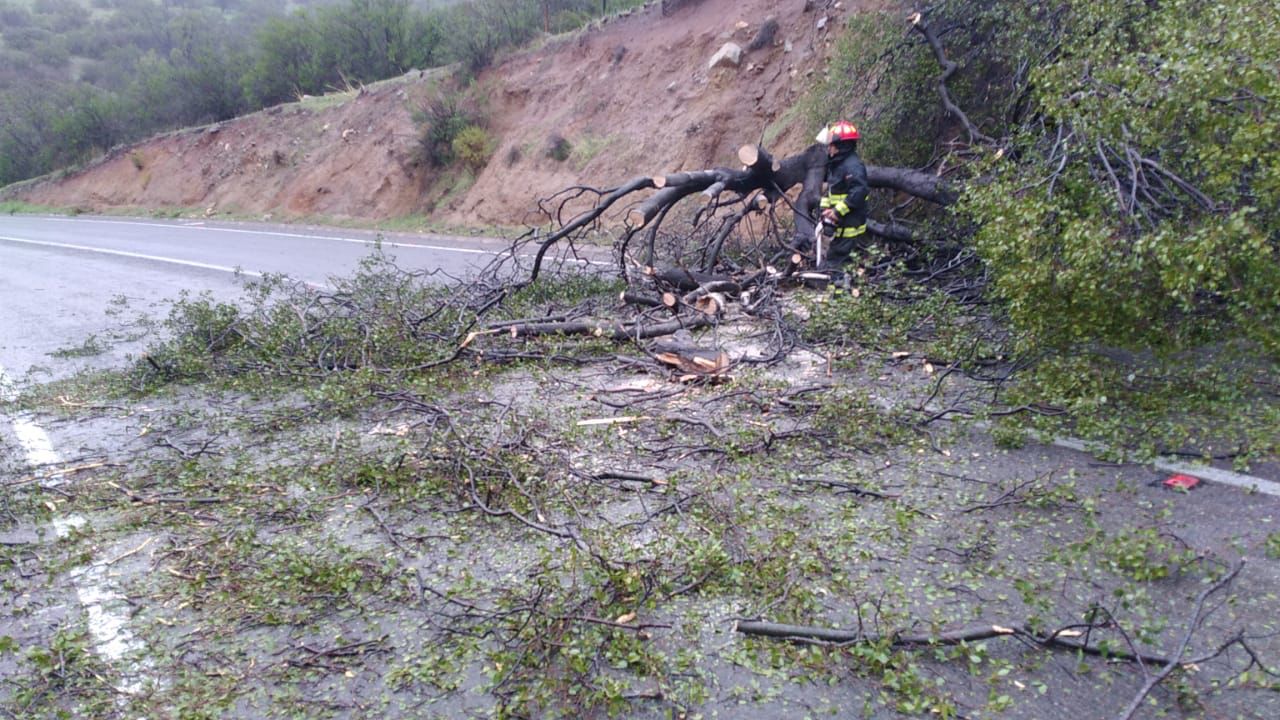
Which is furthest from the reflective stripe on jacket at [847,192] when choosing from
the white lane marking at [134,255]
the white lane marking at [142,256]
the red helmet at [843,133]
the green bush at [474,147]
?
the green bush at [474,147]

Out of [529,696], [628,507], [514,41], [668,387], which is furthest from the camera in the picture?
[514,41]

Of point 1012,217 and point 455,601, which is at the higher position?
point 1012,217

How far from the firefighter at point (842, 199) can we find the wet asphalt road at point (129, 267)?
4406mm

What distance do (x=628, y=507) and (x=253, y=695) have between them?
1910mm

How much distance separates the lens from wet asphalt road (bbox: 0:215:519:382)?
9062 millimetres

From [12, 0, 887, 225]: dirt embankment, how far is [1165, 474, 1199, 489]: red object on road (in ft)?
32.8

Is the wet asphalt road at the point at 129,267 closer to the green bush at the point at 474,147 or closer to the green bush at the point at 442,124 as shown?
the green bush at the point at 474,147

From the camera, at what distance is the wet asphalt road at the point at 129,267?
906 cm

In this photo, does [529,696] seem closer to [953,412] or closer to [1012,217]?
[953,412]

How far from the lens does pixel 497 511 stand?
4297mm

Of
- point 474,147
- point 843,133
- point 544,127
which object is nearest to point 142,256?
point 474,147

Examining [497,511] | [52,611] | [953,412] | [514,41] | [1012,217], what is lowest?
[52,611]

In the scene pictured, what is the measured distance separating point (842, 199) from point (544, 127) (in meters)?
13.1

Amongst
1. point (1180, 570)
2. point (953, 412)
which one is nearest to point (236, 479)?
point (953, 412)
